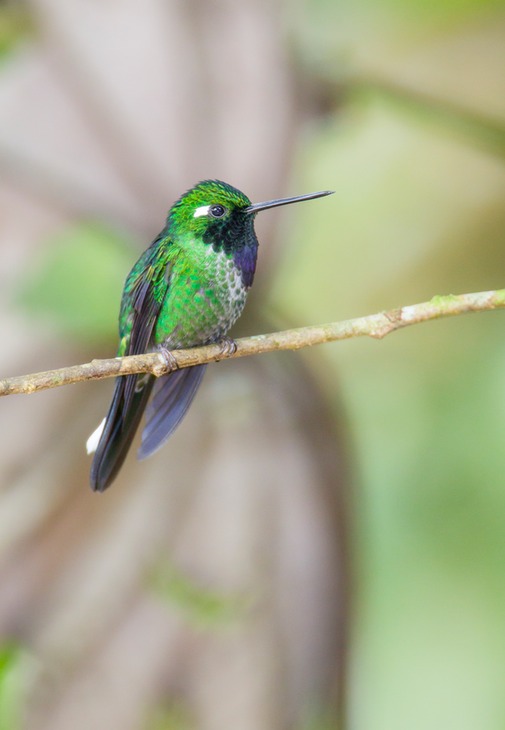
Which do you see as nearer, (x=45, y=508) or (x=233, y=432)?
(x=45, y=508)

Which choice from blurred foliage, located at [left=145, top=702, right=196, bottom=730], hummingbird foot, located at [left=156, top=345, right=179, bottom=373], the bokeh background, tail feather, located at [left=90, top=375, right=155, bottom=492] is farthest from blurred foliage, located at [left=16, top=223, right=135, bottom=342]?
blurred foliage, located at [left=145, top=702, right=196, bottom=730]

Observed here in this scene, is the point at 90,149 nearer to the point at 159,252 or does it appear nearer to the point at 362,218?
the point at 362,218

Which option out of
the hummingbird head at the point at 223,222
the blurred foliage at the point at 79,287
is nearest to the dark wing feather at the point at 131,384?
the hummingbird head at the point at 223,222

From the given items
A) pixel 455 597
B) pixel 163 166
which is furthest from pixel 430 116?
pixel 455 597

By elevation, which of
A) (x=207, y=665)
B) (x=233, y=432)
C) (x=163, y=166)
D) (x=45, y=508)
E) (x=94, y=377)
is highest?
(x=94, y=377)

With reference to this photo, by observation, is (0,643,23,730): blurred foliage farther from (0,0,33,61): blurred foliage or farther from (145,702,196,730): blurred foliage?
(0,0,33,61): blurred foliage

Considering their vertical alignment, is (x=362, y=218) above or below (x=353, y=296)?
above

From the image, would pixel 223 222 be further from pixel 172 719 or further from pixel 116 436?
pixel 172 719
